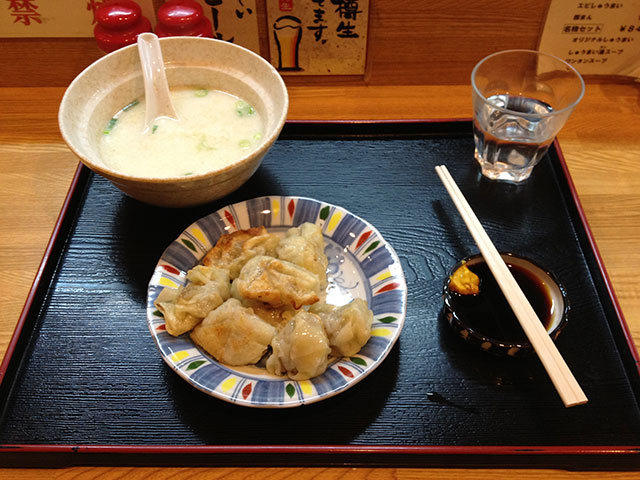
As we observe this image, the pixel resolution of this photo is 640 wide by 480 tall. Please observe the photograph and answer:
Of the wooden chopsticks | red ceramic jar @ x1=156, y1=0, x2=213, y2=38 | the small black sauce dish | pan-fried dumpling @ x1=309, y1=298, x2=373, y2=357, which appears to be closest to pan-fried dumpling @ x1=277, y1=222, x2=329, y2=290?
pan-fried dumpling @ x1=309, y1=298, x2=373, y2=357

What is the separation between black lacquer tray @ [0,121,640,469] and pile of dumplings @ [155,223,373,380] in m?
0.13

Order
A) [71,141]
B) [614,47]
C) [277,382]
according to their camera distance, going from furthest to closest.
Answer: [614,47]
[71,141]
[277,382]

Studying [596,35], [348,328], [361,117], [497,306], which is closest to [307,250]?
[348,328]

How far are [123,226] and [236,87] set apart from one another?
2.00ft

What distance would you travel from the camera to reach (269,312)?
151cm

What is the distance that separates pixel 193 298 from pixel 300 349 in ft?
1.06

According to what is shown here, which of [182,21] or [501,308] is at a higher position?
[182,21]

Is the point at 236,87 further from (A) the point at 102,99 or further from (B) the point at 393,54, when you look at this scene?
(B) the point at 393,54

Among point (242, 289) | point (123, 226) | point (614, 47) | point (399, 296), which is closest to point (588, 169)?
point (614, 47)

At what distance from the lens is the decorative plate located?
134 cm

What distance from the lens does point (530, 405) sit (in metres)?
1.42

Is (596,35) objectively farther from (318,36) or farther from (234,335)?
(234,335)

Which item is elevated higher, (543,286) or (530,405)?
(543,286)

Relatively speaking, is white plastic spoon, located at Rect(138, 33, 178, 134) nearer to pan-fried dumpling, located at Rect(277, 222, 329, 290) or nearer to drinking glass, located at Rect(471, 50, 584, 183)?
pan-fried dumpling, located at Rect(277, 222, 329, 290)
